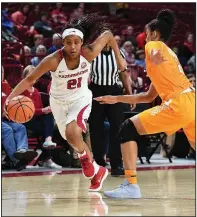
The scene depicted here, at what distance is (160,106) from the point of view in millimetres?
6250

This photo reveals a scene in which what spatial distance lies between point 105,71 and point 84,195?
115 inches

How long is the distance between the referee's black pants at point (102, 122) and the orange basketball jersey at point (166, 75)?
9.79ft

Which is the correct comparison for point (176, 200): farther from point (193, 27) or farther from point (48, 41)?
point (193, 27)

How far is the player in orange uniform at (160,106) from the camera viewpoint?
241 inches

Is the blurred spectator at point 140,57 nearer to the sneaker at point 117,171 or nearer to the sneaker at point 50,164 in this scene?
the sneaker at point 50,164

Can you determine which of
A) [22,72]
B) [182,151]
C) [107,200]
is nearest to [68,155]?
[22,72]

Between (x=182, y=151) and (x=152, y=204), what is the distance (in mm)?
6122

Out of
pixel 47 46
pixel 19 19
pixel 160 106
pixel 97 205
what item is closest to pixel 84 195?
pixel 97 205

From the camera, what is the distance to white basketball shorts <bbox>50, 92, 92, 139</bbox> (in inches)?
272

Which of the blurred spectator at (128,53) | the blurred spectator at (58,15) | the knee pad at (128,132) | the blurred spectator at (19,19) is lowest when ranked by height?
the knee pad at (128,132)

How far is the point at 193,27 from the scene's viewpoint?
20062mm

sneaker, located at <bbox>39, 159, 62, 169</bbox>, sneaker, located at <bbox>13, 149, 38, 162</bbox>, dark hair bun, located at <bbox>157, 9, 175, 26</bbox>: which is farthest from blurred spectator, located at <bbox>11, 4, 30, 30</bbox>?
dark hair bun, located at <bbox>157, 9, 175, 26</bbox>

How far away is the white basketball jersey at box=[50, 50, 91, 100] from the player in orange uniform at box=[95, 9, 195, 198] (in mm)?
596

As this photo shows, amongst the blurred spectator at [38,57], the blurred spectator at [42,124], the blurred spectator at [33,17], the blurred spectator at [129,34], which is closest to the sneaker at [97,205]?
the blurred spectator at [42,124]
